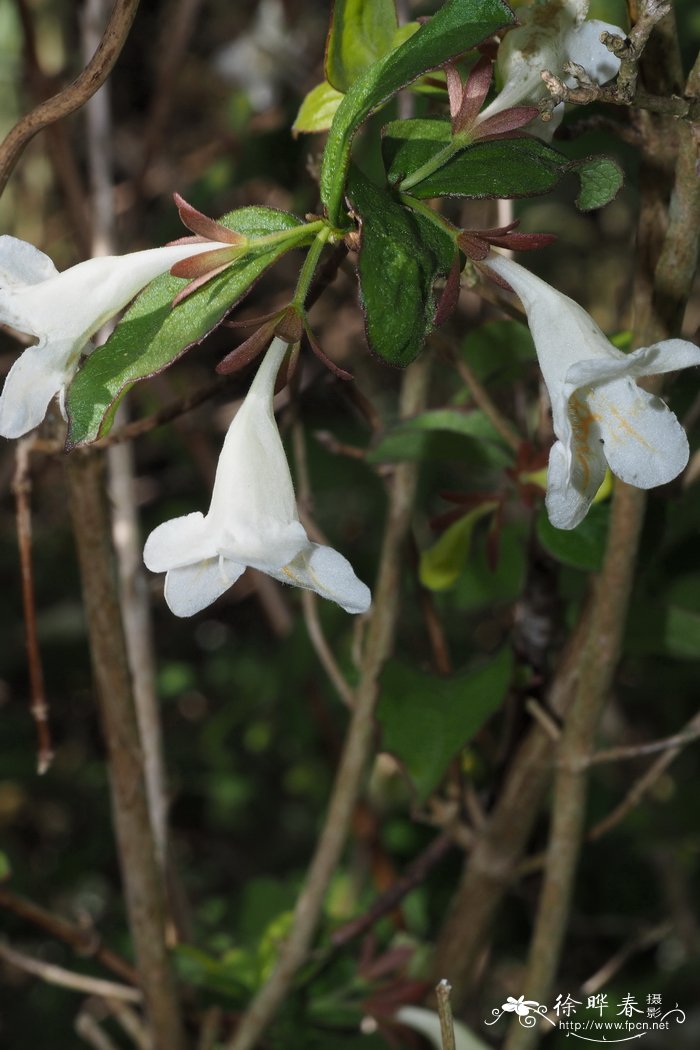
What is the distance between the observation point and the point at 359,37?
20.1 inches

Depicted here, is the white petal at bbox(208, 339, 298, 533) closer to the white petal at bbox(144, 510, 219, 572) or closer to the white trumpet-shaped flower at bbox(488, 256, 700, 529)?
the white petal at bbox(144, 510, 219, 572)

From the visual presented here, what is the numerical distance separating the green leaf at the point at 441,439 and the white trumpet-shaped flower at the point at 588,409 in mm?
218

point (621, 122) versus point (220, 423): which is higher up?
point (621, 122)

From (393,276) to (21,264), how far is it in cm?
16

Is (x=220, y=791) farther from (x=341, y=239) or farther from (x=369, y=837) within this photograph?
(x=341, y=239)

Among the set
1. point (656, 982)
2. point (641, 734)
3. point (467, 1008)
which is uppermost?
point (467, 1008)

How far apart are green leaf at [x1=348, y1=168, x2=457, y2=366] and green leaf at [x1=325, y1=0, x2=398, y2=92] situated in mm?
114

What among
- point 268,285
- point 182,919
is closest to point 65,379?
point 182,919

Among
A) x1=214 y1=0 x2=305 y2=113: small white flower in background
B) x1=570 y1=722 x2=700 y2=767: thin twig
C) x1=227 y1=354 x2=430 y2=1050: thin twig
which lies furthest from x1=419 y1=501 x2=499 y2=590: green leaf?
x1=214 y1=0 x2=305 y2=113: small white flower in background

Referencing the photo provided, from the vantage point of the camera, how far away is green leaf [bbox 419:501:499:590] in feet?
2.35

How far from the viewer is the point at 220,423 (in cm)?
163

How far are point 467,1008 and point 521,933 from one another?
361mm

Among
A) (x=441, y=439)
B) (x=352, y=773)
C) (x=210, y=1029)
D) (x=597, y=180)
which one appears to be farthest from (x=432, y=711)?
(x=597, y=180)

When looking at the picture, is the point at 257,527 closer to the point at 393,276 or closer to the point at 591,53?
the point at 393,276
